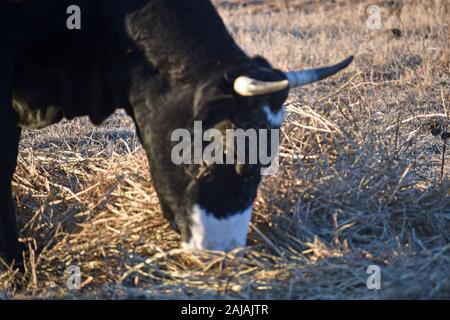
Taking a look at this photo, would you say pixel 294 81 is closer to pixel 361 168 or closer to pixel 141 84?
pixel 141 84

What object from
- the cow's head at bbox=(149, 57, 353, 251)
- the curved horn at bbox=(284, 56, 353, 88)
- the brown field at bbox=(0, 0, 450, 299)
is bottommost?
the brown field at bbox=(0, 0, 450, 299)

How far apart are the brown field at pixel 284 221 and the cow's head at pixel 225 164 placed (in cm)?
15

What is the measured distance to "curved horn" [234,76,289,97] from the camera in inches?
148

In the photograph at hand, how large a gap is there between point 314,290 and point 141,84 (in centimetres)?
134

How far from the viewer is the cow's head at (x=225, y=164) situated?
13.1 feet

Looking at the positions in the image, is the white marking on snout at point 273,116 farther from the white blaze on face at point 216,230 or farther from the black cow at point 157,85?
the white blaze on face at point 216,230

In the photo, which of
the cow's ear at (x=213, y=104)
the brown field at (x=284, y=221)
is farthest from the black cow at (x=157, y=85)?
the brown field at (x=284, y=221)

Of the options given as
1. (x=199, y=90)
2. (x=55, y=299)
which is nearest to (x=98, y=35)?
(x=199, y=90)

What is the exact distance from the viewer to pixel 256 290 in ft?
13.6

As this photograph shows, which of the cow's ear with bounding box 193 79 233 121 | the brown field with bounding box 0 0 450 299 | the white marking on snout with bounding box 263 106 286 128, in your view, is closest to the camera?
the cow's ear with bounding box 193 79 233 121

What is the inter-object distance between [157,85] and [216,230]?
0.79 meters

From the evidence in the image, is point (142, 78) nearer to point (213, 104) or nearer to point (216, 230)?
point (213, 104)

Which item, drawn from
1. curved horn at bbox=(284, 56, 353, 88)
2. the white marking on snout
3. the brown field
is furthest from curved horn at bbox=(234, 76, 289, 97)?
the brown field

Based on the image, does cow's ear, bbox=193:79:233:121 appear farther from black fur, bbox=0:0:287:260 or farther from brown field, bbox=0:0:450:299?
brown field, bbox=0:0:450:299
